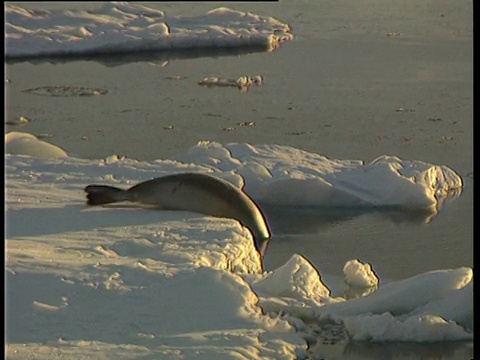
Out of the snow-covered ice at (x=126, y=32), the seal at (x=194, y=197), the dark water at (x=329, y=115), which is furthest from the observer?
the snow-covered ice at (x=126, y=32)

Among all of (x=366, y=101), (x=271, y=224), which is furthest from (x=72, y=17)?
(x=271, y=224)

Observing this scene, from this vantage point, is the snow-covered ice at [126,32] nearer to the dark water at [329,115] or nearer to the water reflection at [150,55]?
the water reflection at [150,55]

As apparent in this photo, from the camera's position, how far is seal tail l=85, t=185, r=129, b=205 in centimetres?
483

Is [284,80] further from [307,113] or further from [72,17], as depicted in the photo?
[72,17]

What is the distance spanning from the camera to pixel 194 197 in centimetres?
477

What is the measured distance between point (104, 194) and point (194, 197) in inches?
16.6

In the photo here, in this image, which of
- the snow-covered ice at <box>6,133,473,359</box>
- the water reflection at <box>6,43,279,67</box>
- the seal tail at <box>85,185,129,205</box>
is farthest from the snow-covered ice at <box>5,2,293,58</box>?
the snow-covered ice at <box>6,133,473,359</box>

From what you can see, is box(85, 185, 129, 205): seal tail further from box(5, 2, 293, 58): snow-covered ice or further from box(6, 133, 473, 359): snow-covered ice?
box(5, 2, 293, 58): snow-covered ice

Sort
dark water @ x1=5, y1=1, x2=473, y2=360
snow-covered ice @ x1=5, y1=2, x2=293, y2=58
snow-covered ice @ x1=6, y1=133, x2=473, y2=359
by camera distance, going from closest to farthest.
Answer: snow-covered ice @ x1=6, y1=133, x2=473, y2=359
dark water @ x1=5, y1=1, x2=473, y2=360
snow-covered ice @ x1=5, y1=2, x2=293, y2=58

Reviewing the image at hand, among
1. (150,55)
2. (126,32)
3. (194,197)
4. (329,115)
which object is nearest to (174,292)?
(194,197)

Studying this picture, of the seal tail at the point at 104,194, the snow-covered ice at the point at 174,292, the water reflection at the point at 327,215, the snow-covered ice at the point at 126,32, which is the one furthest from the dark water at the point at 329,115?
the seal tail at the point at 104,194

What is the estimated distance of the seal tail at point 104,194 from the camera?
4.83 metres

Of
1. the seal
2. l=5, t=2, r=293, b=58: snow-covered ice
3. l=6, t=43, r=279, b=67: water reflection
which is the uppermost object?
l=5, t=2, r=293, b=58: snow-covered ice

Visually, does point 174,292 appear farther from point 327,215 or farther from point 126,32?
point 126,32
